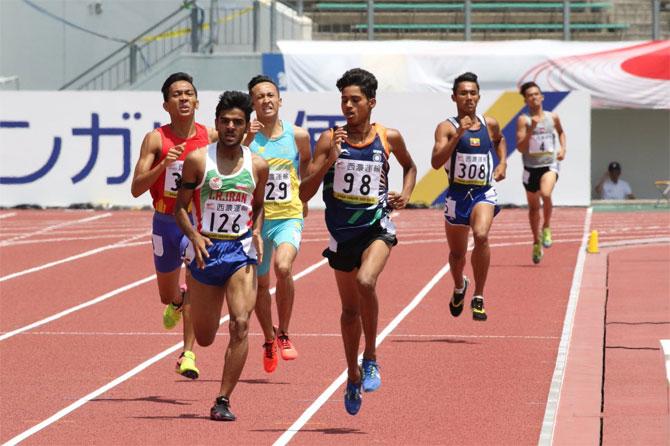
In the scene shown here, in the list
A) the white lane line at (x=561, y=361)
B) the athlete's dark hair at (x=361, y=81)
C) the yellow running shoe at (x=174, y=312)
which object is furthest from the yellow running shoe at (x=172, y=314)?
the white lane line at (x=561, y=361)

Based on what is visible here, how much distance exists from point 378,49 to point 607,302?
16202 mm

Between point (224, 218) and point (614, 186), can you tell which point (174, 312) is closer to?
point (224, 218)

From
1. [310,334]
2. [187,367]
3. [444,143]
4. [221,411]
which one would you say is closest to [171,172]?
[187,367]

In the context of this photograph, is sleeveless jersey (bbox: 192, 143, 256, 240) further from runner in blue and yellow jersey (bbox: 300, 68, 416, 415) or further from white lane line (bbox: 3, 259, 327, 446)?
white lane line (bbox: 3, 259, 327, 446)

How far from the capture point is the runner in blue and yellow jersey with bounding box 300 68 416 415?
959cm

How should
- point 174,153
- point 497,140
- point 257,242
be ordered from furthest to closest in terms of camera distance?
point 497,140, point 174,153, point 257,242

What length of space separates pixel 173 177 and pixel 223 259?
156cm

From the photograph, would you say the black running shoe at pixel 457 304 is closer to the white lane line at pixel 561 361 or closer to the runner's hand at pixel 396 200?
the white lane line at pixel 561 361

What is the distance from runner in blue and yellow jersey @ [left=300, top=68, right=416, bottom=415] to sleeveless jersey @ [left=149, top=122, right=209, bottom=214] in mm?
1148

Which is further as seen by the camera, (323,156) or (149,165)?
(149,165)

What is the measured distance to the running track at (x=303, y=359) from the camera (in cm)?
932

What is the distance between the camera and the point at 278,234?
37.4 feet

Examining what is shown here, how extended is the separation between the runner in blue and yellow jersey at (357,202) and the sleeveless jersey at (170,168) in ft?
3.77

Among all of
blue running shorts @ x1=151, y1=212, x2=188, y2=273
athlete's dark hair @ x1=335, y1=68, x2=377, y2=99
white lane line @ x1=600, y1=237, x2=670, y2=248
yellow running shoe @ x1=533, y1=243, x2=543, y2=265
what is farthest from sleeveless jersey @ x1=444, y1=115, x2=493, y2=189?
white lane line @ x1=600, y1=237, x2=670, y2=248
